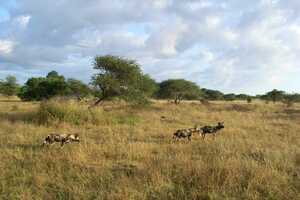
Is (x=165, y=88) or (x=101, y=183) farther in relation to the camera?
(x=165, y=88)

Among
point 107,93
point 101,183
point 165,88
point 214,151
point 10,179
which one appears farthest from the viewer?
point 165,88

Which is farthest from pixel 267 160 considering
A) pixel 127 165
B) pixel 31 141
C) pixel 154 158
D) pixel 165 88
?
pixel 165 88

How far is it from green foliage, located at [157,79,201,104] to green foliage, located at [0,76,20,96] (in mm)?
26911

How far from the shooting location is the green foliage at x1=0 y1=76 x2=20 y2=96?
66.6 metres

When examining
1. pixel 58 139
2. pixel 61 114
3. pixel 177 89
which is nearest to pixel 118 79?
pixel 61 114

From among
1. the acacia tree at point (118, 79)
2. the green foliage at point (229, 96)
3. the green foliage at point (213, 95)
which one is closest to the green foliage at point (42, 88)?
the acacia tree at point (118, 79)

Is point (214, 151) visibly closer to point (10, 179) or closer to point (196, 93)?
point (10, 179)

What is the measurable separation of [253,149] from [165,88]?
46.5 meters

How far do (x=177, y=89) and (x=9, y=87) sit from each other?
30552mm

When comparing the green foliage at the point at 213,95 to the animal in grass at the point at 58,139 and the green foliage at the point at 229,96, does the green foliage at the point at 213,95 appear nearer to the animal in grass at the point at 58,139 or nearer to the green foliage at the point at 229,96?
the green foliage at the point at 229,96

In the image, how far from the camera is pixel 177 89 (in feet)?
180

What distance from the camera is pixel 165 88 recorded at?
55844 mm

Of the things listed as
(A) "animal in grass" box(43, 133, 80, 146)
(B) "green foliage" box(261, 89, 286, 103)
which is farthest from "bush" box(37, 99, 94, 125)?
(B) "green foliage" box(261, 89, 286, 103)

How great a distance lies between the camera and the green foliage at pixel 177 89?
5491 centimetres
